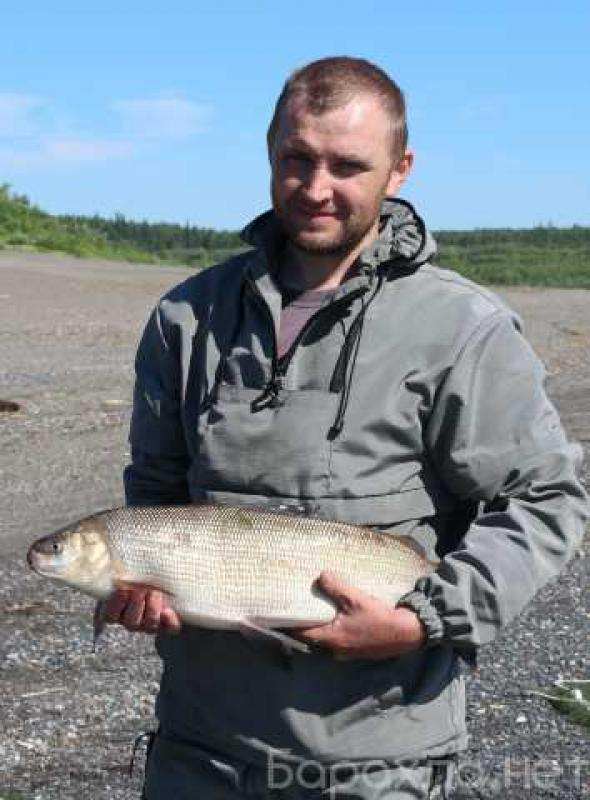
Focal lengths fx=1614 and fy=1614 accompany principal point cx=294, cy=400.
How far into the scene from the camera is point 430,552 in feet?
10.6

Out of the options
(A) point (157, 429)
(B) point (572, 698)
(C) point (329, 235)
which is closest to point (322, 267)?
(C) point (329, 235)

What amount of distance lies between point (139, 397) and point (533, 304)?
21795 millimetres

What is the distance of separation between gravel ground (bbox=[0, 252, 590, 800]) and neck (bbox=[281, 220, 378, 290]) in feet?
8.88

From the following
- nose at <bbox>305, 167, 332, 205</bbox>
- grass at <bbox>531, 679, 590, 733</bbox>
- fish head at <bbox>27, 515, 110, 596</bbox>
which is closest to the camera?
nose at <bbox>305, 167, 332, 205</bbox>

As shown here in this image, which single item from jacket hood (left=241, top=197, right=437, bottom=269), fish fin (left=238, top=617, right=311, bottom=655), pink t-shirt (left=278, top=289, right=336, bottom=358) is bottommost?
fish fin (left=238, top=617, right=311, bottom=655)

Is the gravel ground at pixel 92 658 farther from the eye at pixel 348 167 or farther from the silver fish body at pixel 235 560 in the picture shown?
the eye at pixel 348 167

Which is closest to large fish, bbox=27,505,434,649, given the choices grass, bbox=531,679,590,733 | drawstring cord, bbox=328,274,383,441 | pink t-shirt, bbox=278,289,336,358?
drawstring cord, bbox=328,274,383,441

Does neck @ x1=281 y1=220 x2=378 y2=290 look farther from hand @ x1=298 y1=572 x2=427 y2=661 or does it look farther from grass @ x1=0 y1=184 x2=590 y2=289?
grass @ x1=0 y1=184 x2=590 y2=289

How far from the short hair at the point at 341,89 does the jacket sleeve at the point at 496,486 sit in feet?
1.50

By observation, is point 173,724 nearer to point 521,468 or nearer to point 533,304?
point 521,468

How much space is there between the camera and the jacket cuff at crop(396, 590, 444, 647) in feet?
10.1

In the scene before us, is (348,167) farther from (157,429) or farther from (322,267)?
(157,429)

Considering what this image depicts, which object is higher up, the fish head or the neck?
the neck

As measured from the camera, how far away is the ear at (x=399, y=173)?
132 inches
